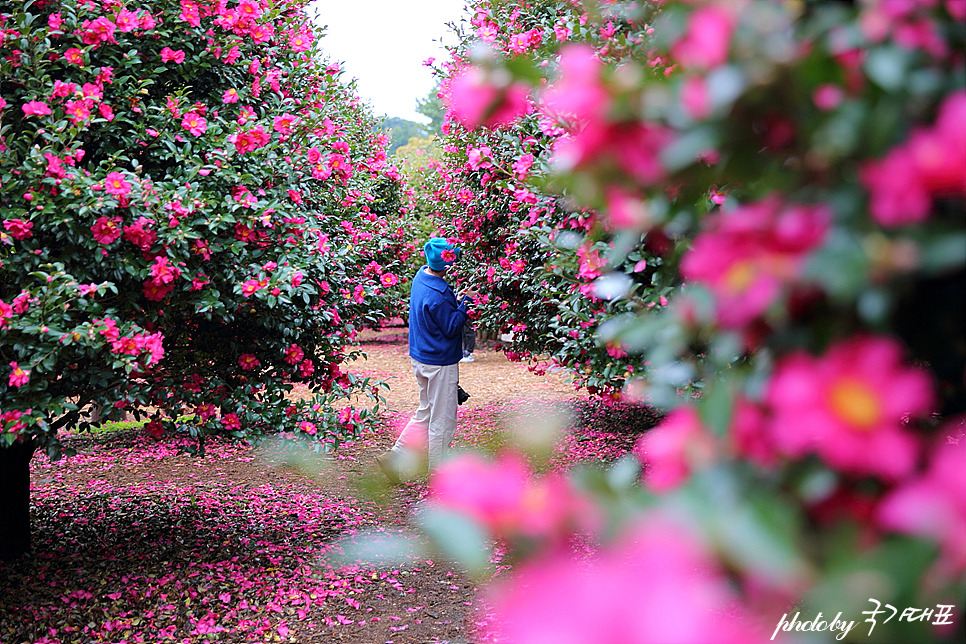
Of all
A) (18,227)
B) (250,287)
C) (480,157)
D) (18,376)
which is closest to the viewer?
(18,376)

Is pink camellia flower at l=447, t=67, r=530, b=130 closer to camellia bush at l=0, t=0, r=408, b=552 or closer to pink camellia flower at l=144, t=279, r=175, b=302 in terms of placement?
camellia bush at l=0, t=0, r=408, b=552

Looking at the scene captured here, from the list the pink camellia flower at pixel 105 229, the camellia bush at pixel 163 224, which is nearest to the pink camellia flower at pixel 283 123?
the camellia bush at pixel 163 224

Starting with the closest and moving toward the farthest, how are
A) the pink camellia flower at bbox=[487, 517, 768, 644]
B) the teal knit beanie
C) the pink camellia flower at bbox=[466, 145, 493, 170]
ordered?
1. the pink camellia flower at bbox=[487, 517, 768, 644]
2. the pink camellia flower at bbox=[466, 145, 493, 170]
3. the teal knit beanie

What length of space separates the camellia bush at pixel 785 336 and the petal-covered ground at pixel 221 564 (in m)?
0.71

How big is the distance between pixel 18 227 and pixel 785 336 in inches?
104

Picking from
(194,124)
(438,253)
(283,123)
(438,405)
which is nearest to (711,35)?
(194,124)

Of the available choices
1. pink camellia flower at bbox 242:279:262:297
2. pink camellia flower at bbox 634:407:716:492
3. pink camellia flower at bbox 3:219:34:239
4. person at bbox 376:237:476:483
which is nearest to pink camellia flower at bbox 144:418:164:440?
pink camellia flower at bbox 242:279:262:297

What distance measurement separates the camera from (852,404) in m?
0.50

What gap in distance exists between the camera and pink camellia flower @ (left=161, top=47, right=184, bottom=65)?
2.86m

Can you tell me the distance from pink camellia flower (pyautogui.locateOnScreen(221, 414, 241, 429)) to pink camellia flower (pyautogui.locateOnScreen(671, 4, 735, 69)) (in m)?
2.86

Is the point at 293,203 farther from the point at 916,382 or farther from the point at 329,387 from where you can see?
the point at 916,382

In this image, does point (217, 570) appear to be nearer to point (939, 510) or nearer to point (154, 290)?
point (154, 290)

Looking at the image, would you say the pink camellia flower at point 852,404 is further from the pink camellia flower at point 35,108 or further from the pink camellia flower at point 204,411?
the pink camellia flower at point 204,411

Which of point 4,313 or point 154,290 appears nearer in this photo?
point 4,313
